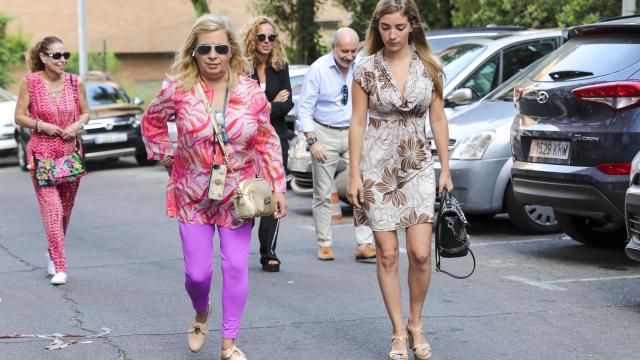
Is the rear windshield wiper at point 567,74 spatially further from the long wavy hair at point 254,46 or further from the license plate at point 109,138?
the license plate at point 109,138

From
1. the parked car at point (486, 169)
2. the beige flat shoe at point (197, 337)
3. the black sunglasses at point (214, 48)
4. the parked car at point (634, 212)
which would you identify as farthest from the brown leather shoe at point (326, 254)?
the black sunglasses at point (214, 48)

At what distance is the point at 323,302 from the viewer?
781 centimetres

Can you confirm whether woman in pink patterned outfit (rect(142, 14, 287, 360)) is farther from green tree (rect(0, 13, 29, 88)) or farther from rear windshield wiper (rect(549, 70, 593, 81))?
green tree (rect(0, 13, 29, 88))

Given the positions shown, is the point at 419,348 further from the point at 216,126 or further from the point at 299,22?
the point at 299,22

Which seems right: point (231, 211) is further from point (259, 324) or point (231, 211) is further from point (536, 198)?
point (536, 198)

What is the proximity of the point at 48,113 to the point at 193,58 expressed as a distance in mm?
3324

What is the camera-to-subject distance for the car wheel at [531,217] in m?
10.5

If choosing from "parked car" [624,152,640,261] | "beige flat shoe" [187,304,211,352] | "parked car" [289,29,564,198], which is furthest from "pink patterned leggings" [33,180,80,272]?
"parked car" [624,152,640,261]

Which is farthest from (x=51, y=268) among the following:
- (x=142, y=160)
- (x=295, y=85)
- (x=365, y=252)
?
(x=142, y=160)

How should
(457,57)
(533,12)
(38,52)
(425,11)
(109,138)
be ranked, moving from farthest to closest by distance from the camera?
(425,11), (109,138), (533,12), (457,57), (38,52)

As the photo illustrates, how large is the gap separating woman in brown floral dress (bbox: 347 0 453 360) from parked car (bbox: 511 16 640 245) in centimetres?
247

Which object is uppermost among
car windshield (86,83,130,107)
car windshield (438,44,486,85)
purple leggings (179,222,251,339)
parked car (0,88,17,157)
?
car windshield (438,44,486,85)

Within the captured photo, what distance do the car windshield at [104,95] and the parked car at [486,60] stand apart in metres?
9.32

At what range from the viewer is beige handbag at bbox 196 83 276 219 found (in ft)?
19.2
